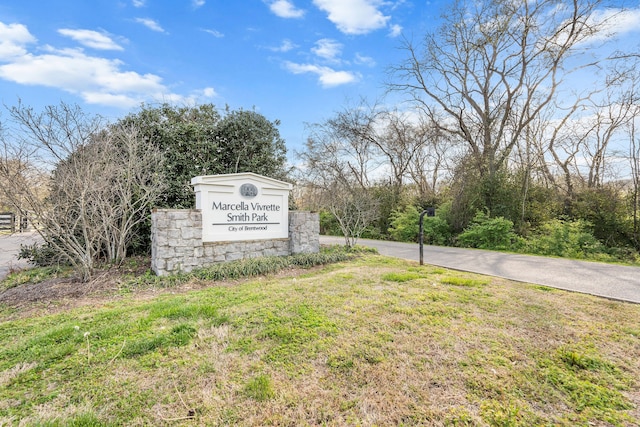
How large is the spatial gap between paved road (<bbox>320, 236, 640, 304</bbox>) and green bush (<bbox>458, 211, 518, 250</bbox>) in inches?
50.1

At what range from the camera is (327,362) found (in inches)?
85.5

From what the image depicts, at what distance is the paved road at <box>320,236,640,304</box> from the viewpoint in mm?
4125

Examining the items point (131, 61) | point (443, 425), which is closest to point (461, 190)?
point (443, 425)

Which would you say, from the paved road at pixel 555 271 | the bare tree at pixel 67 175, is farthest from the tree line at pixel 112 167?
the paved road at pixel 555 271

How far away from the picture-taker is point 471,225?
927 cm

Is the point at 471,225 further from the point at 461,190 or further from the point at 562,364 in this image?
the point at 562,364

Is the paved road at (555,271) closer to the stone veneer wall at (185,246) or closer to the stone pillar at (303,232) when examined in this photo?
the stone pillar at (303,232)

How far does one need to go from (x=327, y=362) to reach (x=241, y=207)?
167 inches

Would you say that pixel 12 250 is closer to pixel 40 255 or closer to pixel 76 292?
pixel 40 255

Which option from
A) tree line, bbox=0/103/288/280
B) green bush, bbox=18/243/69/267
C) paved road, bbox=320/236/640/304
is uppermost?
tree line, bbox=0/103/288/280

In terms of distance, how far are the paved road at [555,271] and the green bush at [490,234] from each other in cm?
127

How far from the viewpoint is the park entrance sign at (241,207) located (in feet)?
17.8

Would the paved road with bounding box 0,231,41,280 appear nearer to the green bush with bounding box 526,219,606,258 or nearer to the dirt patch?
the dirt patch

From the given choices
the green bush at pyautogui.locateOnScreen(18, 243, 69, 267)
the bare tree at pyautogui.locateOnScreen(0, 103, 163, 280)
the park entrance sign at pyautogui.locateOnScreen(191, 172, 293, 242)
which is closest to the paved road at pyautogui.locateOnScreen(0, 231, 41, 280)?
the green bush at pyautogui.locateOnScreen(18, 243, 69, 267)
